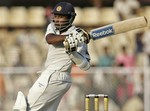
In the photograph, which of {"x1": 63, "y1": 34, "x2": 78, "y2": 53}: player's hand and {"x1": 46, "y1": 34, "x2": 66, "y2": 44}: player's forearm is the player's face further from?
{"x1": 63, "y1": 34, "x2": 78, "y2": 53}: player's hand

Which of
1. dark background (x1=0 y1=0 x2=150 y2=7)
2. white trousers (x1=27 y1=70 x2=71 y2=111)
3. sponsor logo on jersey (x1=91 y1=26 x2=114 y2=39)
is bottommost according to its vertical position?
white trousers (x1=27 y1=70 x2=71 y2=111)

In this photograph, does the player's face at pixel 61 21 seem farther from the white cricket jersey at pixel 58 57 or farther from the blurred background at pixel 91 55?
the blurred background at pixel 91 55

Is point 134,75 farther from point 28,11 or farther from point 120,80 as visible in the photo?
point 28,11

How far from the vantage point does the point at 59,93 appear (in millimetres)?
5355

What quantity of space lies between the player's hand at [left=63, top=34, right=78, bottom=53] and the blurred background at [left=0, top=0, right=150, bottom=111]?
424 centimetres

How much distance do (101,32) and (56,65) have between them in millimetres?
481

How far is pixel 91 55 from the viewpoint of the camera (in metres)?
10.6

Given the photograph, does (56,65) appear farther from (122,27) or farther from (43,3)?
(43,3)

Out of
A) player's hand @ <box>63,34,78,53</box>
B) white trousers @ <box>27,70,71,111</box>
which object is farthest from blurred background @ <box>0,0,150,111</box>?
player's hand @ <box>63,34,78,53</box>

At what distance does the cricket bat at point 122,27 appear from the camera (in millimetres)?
5184

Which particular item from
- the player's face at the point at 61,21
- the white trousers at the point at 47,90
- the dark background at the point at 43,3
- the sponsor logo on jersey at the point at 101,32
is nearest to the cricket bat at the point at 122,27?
the sponsor logo on jersey at the point at 101,32

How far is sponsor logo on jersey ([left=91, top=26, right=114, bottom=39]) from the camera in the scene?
5199mm

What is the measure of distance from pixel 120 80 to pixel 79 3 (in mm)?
2753

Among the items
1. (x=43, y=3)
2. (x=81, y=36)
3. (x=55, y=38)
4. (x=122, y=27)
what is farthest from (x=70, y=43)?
(x=43, y=3)
